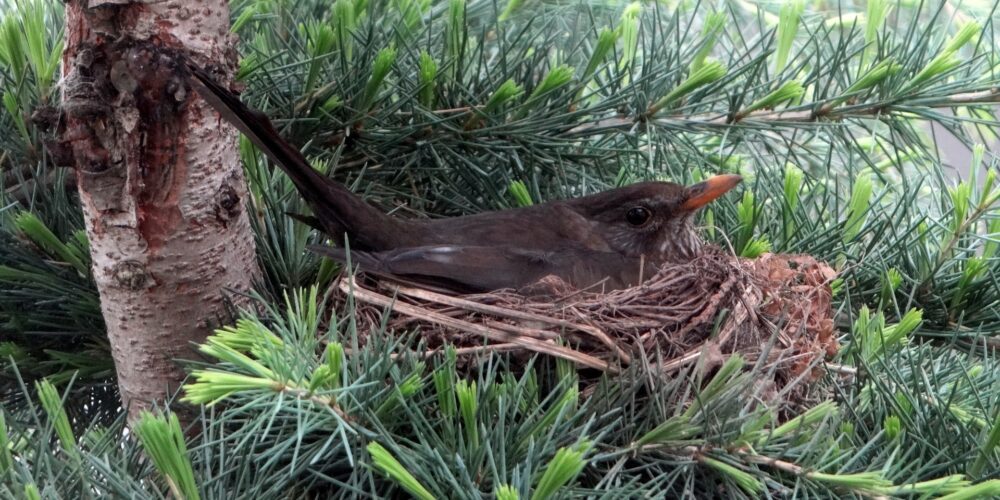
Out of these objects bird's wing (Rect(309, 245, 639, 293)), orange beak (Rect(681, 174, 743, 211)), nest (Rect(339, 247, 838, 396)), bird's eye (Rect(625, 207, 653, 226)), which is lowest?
nest (Rect(339, 247, 838, 396))

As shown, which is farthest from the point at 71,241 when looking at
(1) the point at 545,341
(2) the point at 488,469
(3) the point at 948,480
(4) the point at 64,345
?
(3) the point at 948,480

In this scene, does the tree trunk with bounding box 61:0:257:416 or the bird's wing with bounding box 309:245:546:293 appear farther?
the bird's wing with bounding box 309:245:546:293

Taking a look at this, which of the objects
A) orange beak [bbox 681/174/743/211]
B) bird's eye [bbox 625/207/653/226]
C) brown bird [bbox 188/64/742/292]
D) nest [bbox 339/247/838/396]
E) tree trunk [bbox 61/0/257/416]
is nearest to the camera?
tree trunk [bbox 61/0/257/416]

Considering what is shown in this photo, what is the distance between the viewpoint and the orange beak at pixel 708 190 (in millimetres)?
2202

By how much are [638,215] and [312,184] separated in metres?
0.85

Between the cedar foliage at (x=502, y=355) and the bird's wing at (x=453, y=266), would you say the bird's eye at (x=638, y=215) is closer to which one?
the cedar foliage at (x=502, y=355)

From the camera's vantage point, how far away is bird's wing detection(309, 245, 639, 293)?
1.93 m

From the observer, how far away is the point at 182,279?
5.03 feet

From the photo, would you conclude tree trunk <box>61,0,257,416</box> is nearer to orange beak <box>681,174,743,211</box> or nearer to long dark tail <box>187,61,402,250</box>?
long dark tail <box>187,61,402,250</box>

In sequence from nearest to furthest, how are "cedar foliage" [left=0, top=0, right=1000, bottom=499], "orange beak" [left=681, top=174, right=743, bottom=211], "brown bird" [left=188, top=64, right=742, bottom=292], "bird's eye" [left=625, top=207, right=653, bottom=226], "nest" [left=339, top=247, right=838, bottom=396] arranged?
"cedar foliage" [left=0, top=0, right=1000, bottom=499] < "nest" [left=339, top=247, right=838, bottom=396] < "brown bird" [left=188, top=64, right=742, bottom=292] < "orange beak" [left=681, top=174, right=743, bottom=211] < "bird's eye" [left=625, top=207, right=653, bottom=226]

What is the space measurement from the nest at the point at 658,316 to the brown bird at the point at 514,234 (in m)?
0.07

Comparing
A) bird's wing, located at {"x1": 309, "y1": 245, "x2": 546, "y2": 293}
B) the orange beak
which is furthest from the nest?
the orange beak

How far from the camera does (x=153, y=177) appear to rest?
1.47 meters

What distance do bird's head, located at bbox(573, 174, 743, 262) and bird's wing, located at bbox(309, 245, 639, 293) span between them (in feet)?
0.48
